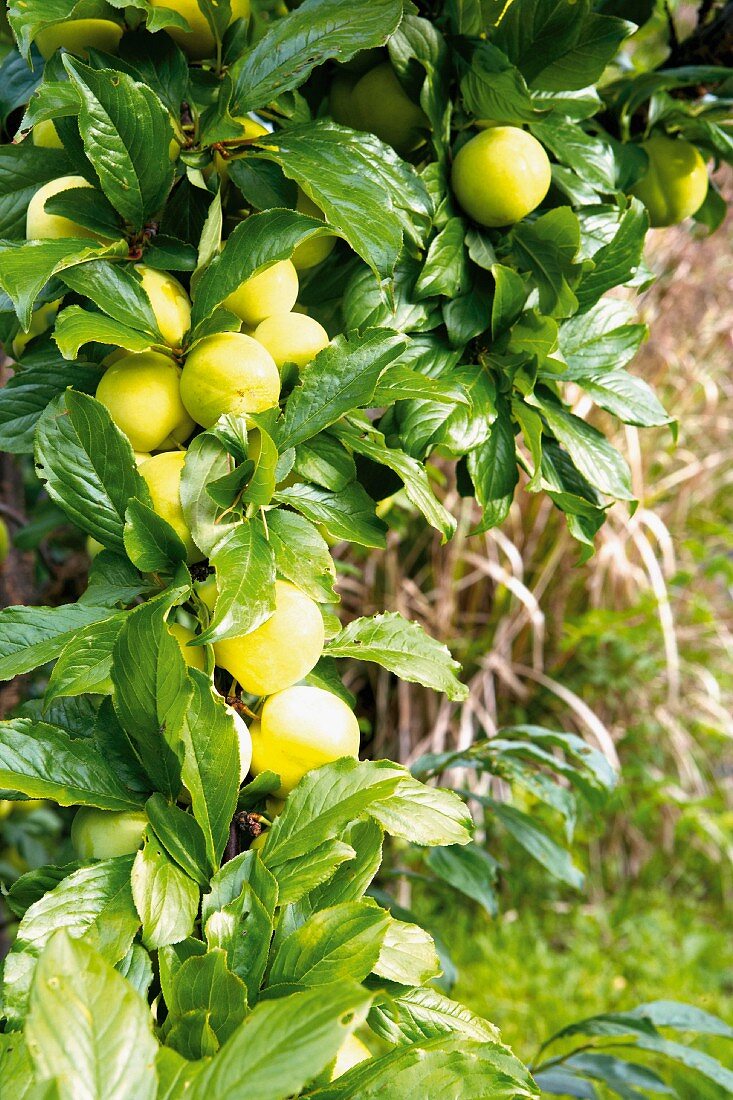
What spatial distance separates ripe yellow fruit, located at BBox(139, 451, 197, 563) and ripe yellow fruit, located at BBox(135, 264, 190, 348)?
7 cm

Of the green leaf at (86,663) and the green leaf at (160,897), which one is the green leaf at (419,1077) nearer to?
the green leaf at (160,897)

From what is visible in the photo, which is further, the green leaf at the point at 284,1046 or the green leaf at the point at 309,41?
the green leaf at the point at 309,41

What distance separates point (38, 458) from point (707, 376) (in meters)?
2.65

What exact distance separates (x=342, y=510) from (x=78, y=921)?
9.5 inches

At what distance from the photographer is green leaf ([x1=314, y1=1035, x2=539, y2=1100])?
0.36 metres

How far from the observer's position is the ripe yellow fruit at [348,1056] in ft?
1.37

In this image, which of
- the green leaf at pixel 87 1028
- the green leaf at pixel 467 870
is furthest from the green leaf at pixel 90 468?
the green leaf at pixel 467 870

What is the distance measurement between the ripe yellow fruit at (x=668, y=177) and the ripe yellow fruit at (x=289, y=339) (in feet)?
1.43

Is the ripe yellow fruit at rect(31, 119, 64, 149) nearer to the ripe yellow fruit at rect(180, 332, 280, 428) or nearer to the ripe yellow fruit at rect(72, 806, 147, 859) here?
the ripe yellow fruit at rect(180, 332, 280, 428)

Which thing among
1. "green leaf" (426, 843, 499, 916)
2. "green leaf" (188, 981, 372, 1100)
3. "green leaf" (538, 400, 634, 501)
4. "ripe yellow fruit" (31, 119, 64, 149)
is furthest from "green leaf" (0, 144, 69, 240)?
"green leaf" (426, 843, 499, 916)

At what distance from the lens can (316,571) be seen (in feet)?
1.55

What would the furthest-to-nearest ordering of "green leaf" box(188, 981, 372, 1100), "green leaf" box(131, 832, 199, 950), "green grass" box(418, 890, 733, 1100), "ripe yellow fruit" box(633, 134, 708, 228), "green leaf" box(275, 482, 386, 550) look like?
1. "green grass" box(418, 890, 733, 1100)
2. "ripe yellow fruit" box(633, 134, 708, 228)
3. "green leaf" box(275, 482, 386, 550)
4. "green leaf" box(131, 832, 199, 950)
5. "green leaf" box(188, 981, 372, 1100)

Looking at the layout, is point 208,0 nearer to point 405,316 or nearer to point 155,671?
point 405,316

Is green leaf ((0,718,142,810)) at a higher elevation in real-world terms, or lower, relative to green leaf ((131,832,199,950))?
higher
